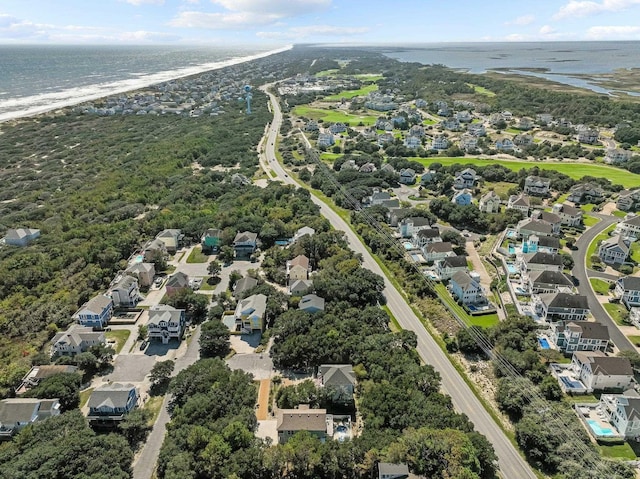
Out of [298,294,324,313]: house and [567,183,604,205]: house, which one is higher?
[298,294,324,313]: house

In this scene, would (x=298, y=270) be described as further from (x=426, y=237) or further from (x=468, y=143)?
(x=468, y=143)

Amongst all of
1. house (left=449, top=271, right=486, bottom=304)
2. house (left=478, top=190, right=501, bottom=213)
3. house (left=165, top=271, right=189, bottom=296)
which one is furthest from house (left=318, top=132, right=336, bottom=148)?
house (left=449, top=271, right=486, bottom=304)

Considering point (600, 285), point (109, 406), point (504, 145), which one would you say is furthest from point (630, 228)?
point (109, 406)

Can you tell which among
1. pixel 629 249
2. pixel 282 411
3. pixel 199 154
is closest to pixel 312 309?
pixel 282 411

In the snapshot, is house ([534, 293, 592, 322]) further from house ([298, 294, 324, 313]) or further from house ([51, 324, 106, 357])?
house ([51, 324, 106, 357])

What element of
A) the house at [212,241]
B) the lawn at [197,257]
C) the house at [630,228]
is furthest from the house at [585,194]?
the lawn at [197,257]

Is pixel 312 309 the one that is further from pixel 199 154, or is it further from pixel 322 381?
pixel 199 154

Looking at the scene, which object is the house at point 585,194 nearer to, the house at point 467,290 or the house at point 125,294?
the house at point 467,290
